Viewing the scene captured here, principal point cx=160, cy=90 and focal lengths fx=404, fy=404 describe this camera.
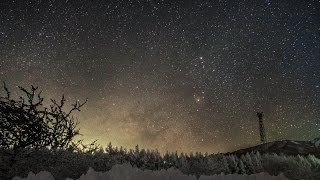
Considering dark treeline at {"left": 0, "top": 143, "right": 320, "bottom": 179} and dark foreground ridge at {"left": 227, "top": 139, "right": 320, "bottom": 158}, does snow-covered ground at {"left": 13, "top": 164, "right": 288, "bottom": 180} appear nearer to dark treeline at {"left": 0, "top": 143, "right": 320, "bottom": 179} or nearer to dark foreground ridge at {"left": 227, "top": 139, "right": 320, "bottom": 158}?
dark treeline at {"left": 0, "top": 143, "right": 320, "bottom": 179}

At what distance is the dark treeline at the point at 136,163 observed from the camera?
641cm

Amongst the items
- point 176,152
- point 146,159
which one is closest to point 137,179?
point 146,159

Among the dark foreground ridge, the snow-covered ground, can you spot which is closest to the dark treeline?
the snow-covered ground

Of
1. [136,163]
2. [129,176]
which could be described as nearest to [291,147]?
[136,163]

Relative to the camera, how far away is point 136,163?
10109mm

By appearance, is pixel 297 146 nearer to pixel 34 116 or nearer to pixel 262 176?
pixel 34 116

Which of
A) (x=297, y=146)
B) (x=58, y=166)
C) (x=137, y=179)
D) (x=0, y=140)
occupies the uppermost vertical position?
(x=297, y=146)

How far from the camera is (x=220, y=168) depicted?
1009 centimetres

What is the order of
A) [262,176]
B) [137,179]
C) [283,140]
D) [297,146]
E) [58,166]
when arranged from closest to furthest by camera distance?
[137,179] → [262,176] → [58,166] → [297,146] → [283,140]

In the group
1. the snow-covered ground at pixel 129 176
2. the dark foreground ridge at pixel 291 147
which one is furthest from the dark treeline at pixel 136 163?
the dark foreground ridge at pixel 291 147

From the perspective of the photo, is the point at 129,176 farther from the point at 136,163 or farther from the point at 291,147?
the point at 291,147

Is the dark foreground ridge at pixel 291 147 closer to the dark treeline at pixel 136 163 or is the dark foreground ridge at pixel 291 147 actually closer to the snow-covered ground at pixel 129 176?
the dark treeline at pixel 136 163

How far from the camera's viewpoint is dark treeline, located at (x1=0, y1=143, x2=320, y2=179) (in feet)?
21.0

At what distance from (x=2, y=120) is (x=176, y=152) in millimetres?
5623
